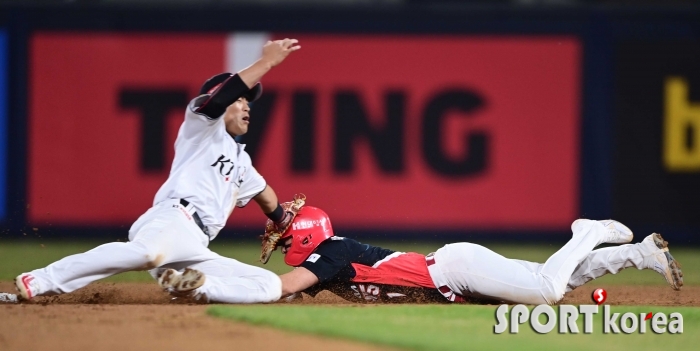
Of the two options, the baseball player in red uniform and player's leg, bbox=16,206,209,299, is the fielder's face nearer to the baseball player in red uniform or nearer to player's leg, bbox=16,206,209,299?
the baseball player in red uniform

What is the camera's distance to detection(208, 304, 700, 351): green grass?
448 centimetres

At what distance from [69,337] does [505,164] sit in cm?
645

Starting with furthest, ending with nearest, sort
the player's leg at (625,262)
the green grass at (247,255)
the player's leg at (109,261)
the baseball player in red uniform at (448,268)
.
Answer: the green grass at (247,255) → the player's leg at (625,262) → the baseball player in red uniform at (448,268) → the player's leg at (109,261)

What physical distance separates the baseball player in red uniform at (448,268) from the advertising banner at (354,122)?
4.02 metres

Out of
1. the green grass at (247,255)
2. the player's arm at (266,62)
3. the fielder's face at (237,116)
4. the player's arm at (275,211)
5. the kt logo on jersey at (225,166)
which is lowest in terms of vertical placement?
the green grass at (247,255)

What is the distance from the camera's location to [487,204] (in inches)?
404

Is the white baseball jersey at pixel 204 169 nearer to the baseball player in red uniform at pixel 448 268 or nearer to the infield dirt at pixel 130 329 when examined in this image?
the baseball player in red uniform at pixel 448 268

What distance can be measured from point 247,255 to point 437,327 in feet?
14.8

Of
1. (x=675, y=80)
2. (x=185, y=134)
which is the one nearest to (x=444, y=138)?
(x=675, y=80)

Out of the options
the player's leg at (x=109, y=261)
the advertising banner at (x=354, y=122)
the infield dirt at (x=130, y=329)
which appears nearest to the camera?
the infield dirt at (x=130, y=329)

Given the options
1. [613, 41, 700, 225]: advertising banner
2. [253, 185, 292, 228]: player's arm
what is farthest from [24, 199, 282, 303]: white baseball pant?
[613, 41, 700, 225]: advertising banner

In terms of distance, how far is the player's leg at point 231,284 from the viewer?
559 cm

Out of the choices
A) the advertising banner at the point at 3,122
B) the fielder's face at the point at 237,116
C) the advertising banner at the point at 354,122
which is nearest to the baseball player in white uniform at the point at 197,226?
the fielder's face at the point at 237,116

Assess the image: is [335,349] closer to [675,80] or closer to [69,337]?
[69,337]
